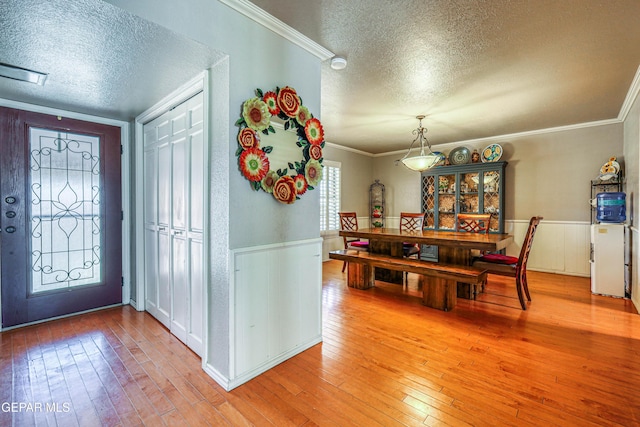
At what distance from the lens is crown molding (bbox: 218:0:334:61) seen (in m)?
1.81

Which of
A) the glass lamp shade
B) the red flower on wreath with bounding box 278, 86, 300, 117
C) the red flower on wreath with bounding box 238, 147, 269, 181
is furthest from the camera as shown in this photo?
the glass lamp shade

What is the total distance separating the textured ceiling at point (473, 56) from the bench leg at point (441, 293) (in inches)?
85.5

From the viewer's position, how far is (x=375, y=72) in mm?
2795

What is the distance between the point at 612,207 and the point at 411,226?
2495 mm

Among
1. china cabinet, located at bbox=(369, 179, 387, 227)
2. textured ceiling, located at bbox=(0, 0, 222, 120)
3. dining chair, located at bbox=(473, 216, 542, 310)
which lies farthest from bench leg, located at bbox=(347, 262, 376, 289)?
textured ceiling, located at bbox=(0, 0, 222, 120)

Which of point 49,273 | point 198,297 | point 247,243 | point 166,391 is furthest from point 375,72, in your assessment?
point 49,273

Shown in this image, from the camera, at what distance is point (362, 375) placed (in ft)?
6.51

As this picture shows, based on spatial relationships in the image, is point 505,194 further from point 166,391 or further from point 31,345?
point 31,345

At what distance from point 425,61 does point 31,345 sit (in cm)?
419

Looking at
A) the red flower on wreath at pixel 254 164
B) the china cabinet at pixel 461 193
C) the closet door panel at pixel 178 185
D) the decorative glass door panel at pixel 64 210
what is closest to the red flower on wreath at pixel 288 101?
the red flower on wreath at pixel 254 164

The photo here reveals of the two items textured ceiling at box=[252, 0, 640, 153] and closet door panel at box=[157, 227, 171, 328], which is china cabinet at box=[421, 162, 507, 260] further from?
closet door panel at box=[157, 227, 171, 328]

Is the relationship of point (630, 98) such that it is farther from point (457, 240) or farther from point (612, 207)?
point (457, 240)

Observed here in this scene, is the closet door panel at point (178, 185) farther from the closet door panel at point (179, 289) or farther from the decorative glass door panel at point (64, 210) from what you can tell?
the decorative glass door panel at point (64, 210)

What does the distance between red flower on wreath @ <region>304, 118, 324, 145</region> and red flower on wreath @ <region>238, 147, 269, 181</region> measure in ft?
1.55
